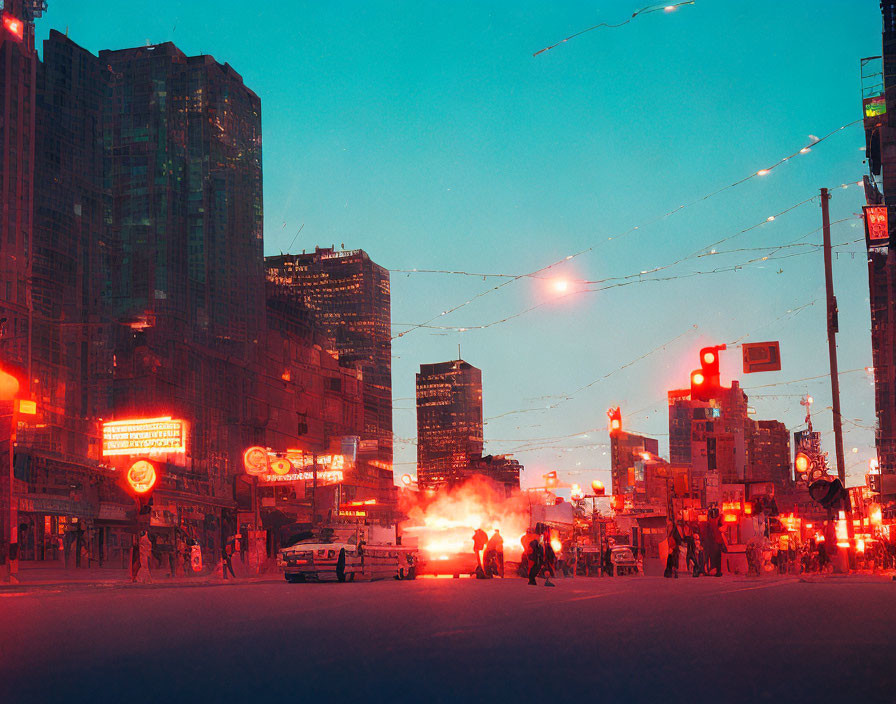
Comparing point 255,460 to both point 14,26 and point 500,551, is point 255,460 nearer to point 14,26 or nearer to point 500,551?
point 500,551

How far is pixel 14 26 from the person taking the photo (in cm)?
5950

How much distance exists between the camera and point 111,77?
84.4 m

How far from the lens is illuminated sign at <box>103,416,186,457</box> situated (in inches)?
2386

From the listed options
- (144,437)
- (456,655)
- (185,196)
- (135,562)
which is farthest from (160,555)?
(456,655)

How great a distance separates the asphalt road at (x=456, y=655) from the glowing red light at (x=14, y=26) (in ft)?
A: 179

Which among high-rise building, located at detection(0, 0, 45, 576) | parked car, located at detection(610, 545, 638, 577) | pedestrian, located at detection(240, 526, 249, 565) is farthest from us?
high-rise building, located at detection(0, 0, 45, 576)

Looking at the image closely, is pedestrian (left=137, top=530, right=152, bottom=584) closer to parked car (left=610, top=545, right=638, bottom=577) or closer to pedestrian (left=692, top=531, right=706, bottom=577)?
pedestrian (left=692, top=531, right=706, bottom=577)

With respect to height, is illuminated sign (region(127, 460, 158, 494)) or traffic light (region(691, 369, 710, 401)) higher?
traffic light (region(691, 369, 710, 401))

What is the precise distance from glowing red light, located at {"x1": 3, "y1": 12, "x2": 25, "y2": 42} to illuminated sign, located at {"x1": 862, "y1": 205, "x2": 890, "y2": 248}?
153ft

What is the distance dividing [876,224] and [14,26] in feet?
155

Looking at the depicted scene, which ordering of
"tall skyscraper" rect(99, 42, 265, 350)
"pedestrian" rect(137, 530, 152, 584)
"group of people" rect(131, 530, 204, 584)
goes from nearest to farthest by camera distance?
1. "group of people" rect(131, 530, 204, 584)
2. "pedestrian" rect(137, 530, 152, 584)
3. "tall skyscraper" rect(99, 42, 265, 350)

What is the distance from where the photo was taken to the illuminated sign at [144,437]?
199ft

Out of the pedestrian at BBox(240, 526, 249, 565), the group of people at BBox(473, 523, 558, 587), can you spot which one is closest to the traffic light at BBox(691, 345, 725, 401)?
the group of people at BBox(473, 523, 558, 587)

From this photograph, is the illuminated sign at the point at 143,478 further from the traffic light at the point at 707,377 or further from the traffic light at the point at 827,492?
the traffic light at the point at 827,492
